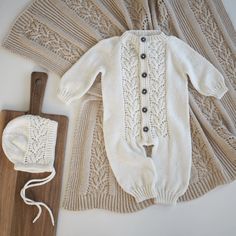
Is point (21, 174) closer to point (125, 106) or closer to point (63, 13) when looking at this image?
point (125, 106)

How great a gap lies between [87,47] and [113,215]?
21.3 inches

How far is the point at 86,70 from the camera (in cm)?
117

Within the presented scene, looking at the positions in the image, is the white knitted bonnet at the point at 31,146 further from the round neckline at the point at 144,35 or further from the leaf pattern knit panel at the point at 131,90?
the round neckline at the point at 144,35

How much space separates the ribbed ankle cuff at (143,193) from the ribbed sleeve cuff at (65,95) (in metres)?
0.35

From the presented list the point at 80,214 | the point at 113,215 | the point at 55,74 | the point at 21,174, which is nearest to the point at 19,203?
the point at 21,174

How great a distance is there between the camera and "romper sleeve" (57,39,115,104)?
45.8 inches

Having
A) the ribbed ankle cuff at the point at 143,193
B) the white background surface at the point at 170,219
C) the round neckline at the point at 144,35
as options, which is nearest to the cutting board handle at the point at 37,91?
the white background surface at the point at 170,219

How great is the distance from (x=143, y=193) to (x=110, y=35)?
20.2 inches

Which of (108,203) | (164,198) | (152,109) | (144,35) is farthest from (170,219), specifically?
(144,35)

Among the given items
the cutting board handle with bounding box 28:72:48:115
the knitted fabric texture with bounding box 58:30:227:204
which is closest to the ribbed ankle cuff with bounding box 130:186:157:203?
the knitted fabric texture with bounding box 58:30:227:204

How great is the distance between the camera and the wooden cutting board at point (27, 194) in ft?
3.74

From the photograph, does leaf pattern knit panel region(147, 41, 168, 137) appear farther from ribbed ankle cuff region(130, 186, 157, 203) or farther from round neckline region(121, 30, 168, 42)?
ribbed ankle cuff region(130, 186, 157, 203)

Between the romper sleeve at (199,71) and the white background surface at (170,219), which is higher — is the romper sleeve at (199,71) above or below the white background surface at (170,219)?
above

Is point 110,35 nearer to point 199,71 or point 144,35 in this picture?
point 144,35
